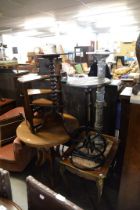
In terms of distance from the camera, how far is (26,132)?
63.0 inches

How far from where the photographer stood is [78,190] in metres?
1.76

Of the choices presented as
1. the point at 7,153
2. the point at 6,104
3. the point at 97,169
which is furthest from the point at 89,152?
the point at 6,104

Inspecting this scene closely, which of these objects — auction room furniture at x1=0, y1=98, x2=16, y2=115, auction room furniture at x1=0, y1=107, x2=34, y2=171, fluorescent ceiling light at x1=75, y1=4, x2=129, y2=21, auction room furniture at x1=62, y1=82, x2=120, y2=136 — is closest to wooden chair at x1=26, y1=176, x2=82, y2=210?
auction room furniture at x1=0, y1=107, x2=34, y2=171

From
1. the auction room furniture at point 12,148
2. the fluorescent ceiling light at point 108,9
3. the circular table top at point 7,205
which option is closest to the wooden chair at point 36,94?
the auction room furniture at point 12,148

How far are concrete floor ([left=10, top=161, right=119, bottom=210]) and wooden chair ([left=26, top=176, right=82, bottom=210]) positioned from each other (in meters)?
0.66

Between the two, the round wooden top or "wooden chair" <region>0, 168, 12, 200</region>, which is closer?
"wooden chair" <region>0, 168, 12, 200</region>

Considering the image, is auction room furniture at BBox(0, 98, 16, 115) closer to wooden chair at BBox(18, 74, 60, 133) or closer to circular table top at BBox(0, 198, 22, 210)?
wooden chair at BBox(18, 74, 60, 133)

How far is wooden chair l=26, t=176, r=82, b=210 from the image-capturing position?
0.94 m

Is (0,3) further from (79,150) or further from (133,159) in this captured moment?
(133,159)

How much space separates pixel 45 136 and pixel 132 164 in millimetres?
752

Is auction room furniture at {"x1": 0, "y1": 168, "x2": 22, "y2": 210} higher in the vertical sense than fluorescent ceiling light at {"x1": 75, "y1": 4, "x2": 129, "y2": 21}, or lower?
lower

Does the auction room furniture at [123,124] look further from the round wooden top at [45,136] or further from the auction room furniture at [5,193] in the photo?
the auction room furniture at [5,193]

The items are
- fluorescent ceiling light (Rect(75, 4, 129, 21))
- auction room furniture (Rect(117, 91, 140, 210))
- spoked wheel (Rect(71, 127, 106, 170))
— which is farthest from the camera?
fluorescent ceiling light (Rect(75, 4, 129, 21))

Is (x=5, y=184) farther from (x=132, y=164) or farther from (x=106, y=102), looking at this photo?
(x=106, y=102)
